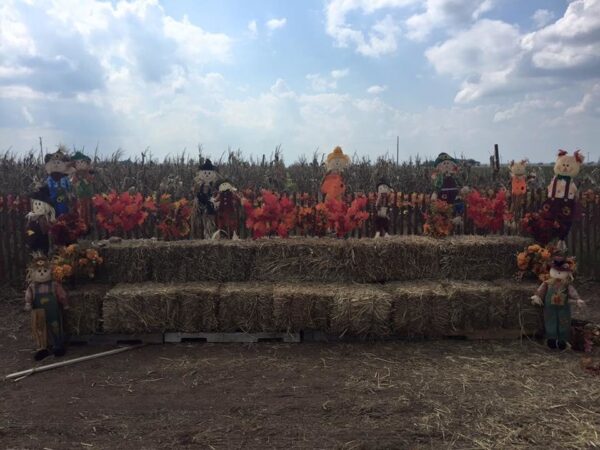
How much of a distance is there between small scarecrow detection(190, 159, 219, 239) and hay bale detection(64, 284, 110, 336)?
2170mm

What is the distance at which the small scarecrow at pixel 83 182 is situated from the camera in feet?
24.2

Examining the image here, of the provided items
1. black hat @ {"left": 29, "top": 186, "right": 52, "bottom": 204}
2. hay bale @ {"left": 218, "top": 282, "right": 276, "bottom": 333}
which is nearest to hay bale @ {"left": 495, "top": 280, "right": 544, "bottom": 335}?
hay bale @ {"left": 218, "top": 282, "right": 276, "bottom": 333}

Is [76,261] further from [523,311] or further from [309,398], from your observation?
[523,311]

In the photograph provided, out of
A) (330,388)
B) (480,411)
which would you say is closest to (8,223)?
(330,388)

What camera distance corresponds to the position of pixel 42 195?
6.65 metres

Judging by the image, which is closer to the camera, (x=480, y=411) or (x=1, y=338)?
(x=480, y=411)

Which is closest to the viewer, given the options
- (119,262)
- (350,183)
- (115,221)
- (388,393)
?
(388,393)

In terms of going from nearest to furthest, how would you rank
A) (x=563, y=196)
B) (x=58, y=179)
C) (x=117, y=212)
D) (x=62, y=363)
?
(x=62, y=363), (x=563, y=196), (x=58, y=179), (x=117, y=212)

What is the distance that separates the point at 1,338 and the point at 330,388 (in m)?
4.47

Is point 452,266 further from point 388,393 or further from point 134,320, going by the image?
point 134,320

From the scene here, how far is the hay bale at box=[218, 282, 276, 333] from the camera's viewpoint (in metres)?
5.70

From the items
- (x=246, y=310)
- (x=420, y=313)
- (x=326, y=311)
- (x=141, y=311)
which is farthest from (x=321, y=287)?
(x=141, y=311)

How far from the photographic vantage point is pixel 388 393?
14.3 ft

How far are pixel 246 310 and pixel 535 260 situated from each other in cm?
356
